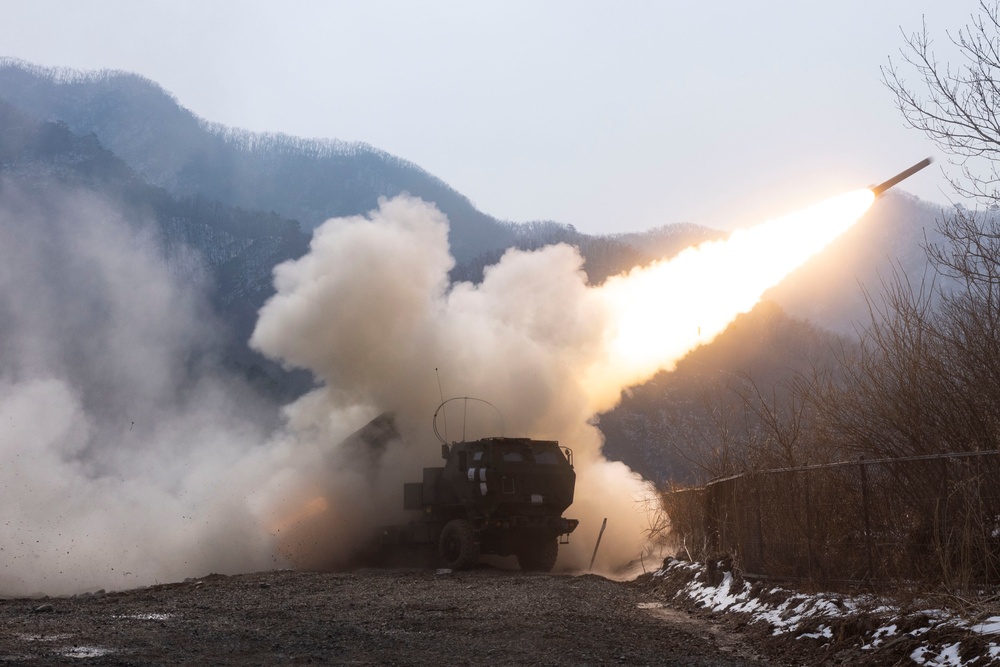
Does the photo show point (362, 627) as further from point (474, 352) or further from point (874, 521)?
point (474, 352)

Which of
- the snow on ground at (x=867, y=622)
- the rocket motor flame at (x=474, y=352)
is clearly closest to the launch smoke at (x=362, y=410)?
the rocket motor flame at (x=474, y=352)

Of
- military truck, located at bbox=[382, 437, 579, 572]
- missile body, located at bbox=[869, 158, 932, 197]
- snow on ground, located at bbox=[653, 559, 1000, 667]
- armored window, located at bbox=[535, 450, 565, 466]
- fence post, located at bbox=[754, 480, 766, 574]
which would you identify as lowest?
snow on ground, located at bbox=[653, 559, 1000, 667]

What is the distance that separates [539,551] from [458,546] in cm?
218

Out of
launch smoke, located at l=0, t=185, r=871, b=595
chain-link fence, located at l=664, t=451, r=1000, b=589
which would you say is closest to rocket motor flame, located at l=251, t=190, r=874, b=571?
launch smoke, located at l=0, t=185, r=871, b=595

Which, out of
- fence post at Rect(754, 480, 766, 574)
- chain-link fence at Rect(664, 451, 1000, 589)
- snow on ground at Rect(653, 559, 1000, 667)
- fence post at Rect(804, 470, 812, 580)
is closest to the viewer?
snow on ground at Rect(653, 559, 1000, 667)

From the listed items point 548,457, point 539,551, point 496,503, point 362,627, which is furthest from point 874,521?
point 539,551

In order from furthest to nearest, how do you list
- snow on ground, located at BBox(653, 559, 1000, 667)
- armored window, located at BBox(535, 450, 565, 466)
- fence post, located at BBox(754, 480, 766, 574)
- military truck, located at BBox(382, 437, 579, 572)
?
armored window, located at BBox(535, 450, 565, 466), military truck, located at BBox(382, 437, 579, 572), fence post, located at BBox(754, 480, 766, 574), snow on ground, located at BBox(653, 559, 1000, 667)

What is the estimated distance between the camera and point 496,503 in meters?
24.5

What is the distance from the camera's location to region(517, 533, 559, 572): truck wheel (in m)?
25.4

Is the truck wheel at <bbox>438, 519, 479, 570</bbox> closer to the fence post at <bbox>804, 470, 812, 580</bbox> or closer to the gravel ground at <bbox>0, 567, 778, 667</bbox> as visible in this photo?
the gravel ground at <bbox>0, 567, 778, 667</bbox>

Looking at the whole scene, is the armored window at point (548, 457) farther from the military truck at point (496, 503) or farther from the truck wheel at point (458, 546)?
the truck wheel at point (458, 546)

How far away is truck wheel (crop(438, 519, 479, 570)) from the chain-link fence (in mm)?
7790

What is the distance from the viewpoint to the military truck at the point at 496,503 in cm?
2453

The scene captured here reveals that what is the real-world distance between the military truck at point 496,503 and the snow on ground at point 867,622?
8.67m
